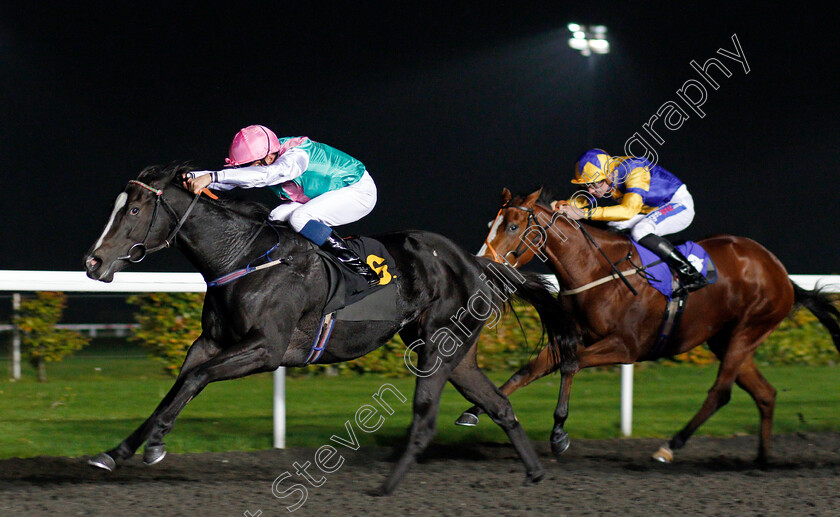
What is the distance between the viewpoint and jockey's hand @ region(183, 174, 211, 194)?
3.21 m

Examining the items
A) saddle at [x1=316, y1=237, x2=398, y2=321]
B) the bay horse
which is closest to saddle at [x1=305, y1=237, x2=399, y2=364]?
saddle at [x1=316, y1=237, x2=398, y2=321]

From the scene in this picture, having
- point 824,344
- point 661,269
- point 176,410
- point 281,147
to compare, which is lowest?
point 824,344

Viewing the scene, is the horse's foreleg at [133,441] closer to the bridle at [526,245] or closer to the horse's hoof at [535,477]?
the horse's hoof at [535,477]

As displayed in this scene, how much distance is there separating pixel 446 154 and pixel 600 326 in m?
10.3

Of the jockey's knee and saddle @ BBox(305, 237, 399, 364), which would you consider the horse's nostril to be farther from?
the jockey's knee

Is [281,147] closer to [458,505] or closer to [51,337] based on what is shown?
[458,505]

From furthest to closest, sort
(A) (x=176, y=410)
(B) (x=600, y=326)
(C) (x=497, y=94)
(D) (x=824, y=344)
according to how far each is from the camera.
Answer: (C) (x=497, y=94) < (D) (x=824, y=344) < (B) (x=600, y=326) < (A) (x=176, y=410)

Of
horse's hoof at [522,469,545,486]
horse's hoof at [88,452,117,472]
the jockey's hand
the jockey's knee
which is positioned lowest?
horse's hoof at [522,469,545,486]

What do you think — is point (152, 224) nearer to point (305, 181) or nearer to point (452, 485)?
point (305, 181)

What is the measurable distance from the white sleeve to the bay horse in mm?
1244

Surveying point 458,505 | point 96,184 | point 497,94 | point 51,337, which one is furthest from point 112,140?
point 458,505

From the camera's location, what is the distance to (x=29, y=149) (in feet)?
43.3

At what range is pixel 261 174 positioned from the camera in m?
3.21

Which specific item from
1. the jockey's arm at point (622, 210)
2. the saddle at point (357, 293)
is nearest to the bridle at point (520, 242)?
the jockey's arm at point (622, 210)
